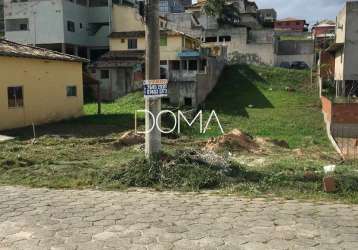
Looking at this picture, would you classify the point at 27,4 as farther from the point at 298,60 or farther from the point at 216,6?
the point at 216,6

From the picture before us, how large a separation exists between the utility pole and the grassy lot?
37 centimetres

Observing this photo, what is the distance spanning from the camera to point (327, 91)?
33.3 meters

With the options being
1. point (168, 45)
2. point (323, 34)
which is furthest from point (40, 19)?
point (323, 34)

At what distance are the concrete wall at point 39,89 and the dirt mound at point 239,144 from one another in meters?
10.2

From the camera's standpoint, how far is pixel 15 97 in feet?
66.4

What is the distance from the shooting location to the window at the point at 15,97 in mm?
19828

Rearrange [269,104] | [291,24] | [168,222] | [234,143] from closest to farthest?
[168,222] → [234,143] → [269,104] → [291,24]

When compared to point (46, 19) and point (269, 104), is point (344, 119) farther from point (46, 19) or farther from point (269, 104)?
point (46, 19)

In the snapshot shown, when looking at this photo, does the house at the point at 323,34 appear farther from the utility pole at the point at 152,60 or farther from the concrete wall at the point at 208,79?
the utility pole at the point at 152,60

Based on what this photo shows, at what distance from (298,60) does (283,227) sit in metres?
47.5

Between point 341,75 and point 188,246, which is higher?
point 341,75

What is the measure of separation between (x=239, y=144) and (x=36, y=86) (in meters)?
12.1

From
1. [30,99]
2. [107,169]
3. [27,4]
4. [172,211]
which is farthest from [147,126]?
[27,4]

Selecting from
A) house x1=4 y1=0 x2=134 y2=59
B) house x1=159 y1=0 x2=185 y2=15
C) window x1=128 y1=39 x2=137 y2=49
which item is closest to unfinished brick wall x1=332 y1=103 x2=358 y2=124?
window x1=128 y1=39 x2=137 y2=49
